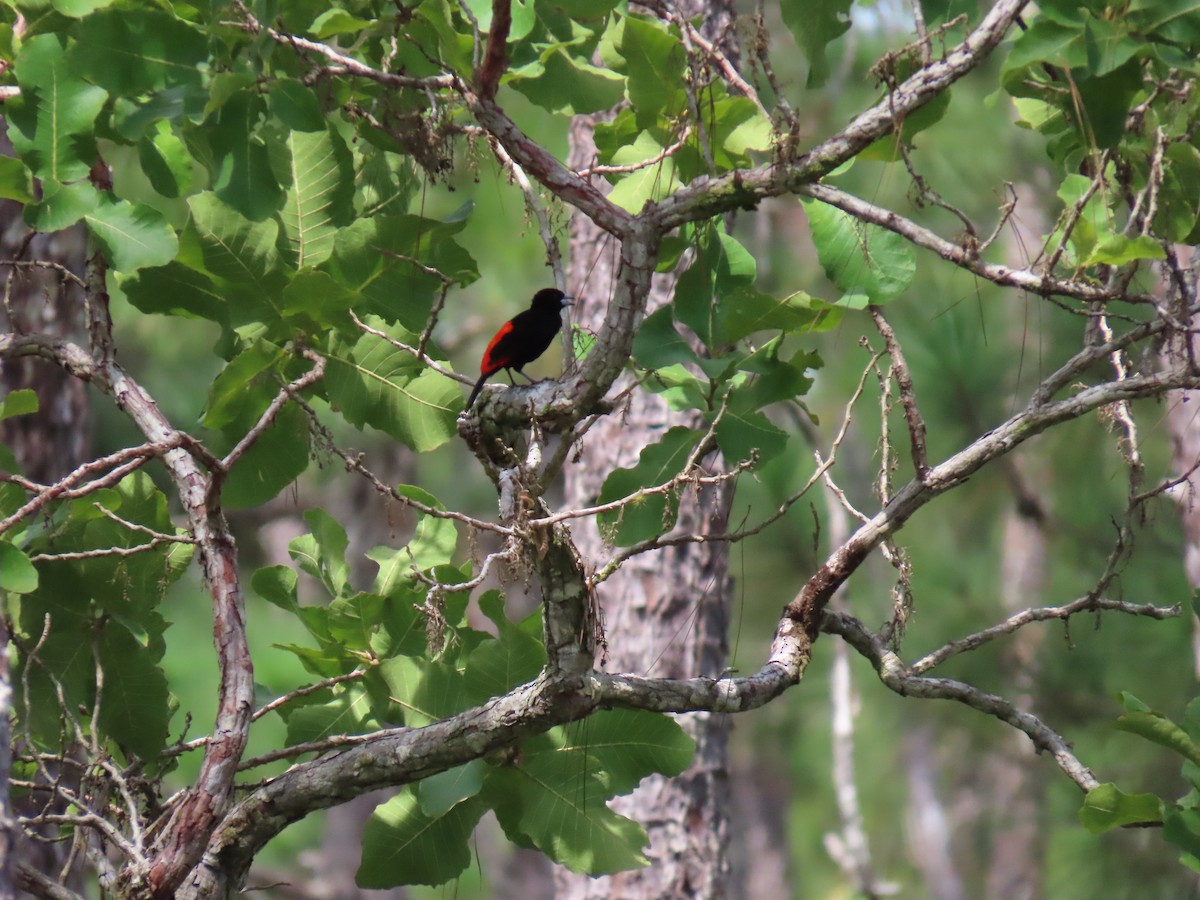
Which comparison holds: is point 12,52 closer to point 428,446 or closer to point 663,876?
point 428,446

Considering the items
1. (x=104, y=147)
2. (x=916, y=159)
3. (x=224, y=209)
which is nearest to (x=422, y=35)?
(x=224, y=209)

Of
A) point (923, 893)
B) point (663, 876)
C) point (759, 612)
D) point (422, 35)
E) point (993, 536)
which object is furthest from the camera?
point (923, 893)

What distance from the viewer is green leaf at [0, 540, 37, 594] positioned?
224 cm

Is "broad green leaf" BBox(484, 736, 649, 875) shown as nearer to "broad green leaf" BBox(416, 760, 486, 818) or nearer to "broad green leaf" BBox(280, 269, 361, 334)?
"broad green leaf" BBox(416, 760, 486, 818)

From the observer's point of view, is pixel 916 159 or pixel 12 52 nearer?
pixel 12 52

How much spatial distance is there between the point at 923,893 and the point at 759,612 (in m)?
15.4

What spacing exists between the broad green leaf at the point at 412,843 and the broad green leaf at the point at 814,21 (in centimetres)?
190

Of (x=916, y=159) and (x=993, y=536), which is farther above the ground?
(x=916, y=159)

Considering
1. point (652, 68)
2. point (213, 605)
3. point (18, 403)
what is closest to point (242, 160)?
point (18, 403)

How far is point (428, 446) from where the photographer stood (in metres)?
2.77

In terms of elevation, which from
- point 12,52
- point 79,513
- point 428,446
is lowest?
point 79,513

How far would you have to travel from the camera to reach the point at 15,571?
2.25 m

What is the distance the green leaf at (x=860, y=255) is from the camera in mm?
2604

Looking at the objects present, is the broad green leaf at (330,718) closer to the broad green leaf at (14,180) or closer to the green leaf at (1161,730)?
the broad green leaf at (14,180)
